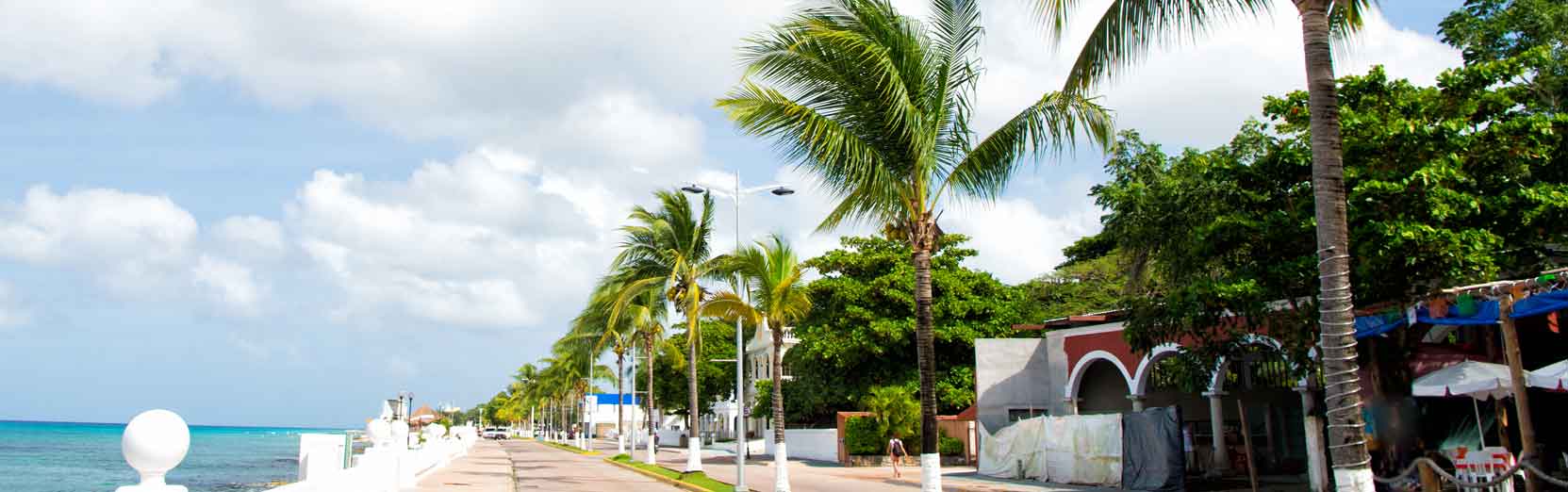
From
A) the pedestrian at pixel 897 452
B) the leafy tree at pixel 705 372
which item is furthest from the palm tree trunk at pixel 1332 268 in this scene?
the leafy tree at pixel 705 372

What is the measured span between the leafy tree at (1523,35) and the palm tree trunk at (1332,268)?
18.1 meters

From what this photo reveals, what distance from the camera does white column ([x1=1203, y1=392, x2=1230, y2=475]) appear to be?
24.5 m

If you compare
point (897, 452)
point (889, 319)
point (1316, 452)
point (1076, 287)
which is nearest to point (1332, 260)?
point (1316, 452)

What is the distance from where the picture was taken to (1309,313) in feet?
58.2

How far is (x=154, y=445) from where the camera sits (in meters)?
5.42

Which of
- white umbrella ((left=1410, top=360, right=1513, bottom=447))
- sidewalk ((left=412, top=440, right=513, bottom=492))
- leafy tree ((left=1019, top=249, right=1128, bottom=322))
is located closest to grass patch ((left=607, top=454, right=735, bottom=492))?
sidewalk ((left=412, top=440, right=513, bottom=492))

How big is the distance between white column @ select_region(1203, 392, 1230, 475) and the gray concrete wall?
6716 millimetres

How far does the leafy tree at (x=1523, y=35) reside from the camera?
24438 mm

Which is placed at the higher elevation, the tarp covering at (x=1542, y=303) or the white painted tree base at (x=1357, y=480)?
the tarp covering at (x=1542, y=303)

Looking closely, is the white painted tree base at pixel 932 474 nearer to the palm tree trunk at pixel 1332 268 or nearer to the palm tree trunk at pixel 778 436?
the palm tree trunk at pixel 778 436

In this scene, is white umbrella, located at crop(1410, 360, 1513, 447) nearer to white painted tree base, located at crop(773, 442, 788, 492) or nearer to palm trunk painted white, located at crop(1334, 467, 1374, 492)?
palm trunk painted white, located at crop(1334, 467, 1374, 492)

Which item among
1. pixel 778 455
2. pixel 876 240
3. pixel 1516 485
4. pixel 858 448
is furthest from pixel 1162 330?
pixel 876 240

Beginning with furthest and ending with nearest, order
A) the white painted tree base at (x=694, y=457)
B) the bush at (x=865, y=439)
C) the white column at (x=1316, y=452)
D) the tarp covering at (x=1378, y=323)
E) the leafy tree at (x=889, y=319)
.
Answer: the leafy tree at (x=889, y=319), the bush at (x=865, y=439), the white painted tree base at (x=694, y=457), the white column at (x=1316, y=452), the tarp covering at (x=1378, y=323)

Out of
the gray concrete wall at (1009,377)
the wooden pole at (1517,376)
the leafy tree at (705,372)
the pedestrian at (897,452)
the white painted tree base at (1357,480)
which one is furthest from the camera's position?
the leafy tree at (705,372)
